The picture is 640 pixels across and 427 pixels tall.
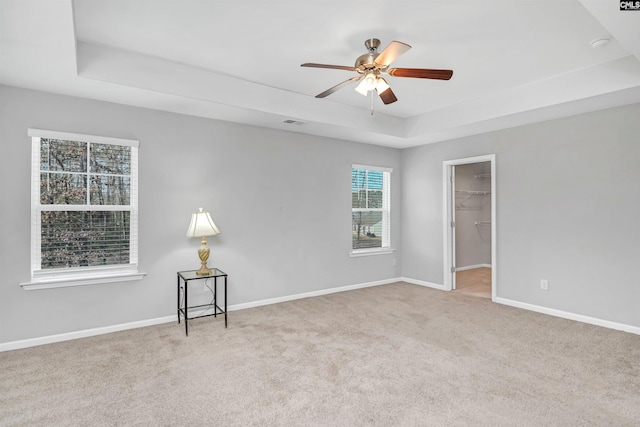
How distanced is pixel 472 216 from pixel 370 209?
2958 millimetres

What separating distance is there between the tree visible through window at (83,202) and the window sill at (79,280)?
0.12 meters

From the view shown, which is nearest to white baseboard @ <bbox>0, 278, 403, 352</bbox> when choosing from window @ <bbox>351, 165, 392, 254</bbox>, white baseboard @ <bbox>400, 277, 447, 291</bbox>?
window @ <bbox>351, 165, 392, 254</bbox>

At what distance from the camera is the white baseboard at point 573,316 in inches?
147

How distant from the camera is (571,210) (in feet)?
13.8

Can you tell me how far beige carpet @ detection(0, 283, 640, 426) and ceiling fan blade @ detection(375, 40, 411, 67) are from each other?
7.87ft

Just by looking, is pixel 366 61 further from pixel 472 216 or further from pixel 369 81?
pixel 472 216

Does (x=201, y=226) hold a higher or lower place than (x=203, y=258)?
higher

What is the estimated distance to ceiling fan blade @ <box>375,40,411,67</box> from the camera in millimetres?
2362

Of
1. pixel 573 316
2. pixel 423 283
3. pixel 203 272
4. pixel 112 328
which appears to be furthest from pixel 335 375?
pixel 423 283

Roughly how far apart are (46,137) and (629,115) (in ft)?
19.5

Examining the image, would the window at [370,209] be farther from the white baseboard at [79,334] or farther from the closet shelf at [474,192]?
the white baseboard at [79,334]

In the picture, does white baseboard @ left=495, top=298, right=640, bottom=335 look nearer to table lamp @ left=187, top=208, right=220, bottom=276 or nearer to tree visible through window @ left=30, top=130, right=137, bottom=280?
table lamp @ left=187, top=208, right=220, bottom=276

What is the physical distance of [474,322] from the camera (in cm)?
402

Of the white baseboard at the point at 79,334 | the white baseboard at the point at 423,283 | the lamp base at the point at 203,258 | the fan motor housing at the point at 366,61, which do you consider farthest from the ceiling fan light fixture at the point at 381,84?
the white baseboard at the point at 423,283
